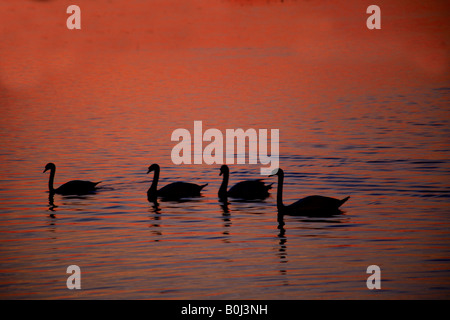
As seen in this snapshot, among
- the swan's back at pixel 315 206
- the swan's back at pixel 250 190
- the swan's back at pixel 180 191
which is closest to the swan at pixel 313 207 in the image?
the swan's back at pixel 315 206

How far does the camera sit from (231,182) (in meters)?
27.6

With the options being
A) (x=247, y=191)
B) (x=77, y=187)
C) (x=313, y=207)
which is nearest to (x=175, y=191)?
(x=247, y=191)

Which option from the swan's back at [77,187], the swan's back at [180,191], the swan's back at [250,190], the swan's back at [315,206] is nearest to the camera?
the swan's back at [315,206]

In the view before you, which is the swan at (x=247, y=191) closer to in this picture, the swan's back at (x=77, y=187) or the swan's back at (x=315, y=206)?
the swan's back at (x=315, y=206)

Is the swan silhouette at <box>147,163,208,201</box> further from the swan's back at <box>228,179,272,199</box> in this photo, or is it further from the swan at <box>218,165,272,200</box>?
the swan's back at <box>228,179,272,199</box>

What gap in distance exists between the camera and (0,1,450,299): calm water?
15320 millimetres

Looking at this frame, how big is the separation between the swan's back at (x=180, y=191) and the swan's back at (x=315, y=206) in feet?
13.4

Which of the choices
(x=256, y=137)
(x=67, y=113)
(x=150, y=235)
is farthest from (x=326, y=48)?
(x=150, y=235)

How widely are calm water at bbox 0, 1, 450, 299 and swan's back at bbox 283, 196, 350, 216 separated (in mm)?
432

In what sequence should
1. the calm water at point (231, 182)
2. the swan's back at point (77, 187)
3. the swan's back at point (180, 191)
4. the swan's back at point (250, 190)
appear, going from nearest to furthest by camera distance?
1. the calm water at point (231, 182)
2. the swan's back at point (250, 190)
3. the swan's back at point (180, 191)
4. the swan's back at point (77, 187)

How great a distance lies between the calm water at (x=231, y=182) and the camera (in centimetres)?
1532

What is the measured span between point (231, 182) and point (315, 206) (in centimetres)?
707

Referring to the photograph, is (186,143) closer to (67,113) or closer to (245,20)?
(67,113)

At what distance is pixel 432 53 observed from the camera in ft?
252
